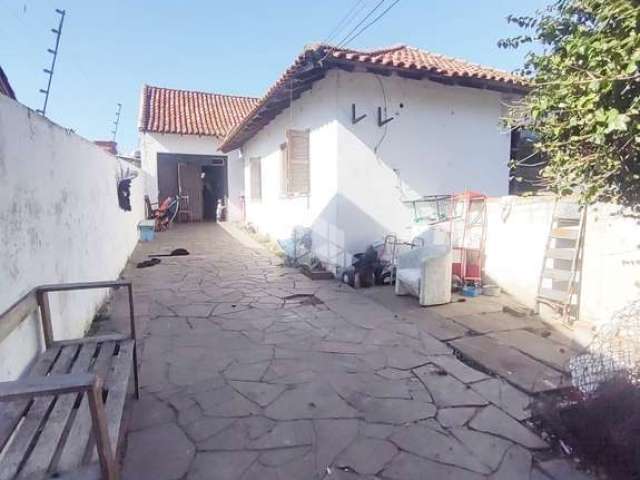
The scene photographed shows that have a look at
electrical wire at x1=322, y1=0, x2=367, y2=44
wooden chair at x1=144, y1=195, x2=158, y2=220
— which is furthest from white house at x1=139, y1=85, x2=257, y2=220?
electrical wire at x1=322, y1=0, x2=367, y2=44

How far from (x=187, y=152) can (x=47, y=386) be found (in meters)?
16.0

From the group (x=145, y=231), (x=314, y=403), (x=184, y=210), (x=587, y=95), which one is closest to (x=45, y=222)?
(x=314, y=403)

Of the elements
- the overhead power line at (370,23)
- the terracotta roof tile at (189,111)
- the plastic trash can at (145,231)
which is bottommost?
the plastic trash can at (145,231)

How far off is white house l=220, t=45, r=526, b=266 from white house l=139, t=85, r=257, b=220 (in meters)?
8.63

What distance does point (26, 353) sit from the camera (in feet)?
7.72

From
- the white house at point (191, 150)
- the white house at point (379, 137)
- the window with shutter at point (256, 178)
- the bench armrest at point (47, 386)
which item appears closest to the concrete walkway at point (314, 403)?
the bench armrest at point (47, 386)

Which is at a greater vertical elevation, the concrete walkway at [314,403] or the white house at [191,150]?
the white house at [191,150]

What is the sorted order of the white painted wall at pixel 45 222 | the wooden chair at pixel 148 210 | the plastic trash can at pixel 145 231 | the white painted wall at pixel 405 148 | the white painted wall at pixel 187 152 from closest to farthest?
the white painted wall at pixel 45 222 < the white painted wall at pixel 405 148 < the plastic trash can at pixel 145 231 < the wooden chair at pixel 148 210 < the white painted wall at pixel 187 152

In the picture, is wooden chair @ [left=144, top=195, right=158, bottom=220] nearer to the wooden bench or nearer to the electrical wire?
the electrical wire

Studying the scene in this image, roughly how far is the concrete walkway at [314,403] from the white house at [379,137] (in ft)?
7.37

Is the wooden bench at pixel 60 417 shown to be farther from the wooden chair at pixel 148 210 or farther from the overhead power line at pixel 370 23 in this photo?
the wooden chair at pixel 148 210

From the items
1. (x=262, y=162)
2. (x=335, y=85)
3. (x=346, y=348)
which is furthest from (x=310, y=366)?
(x=262, y=162)

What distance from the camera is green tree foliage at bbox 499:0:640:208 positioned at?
75.2 inches

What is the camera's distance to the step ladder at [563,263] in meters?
4.48
